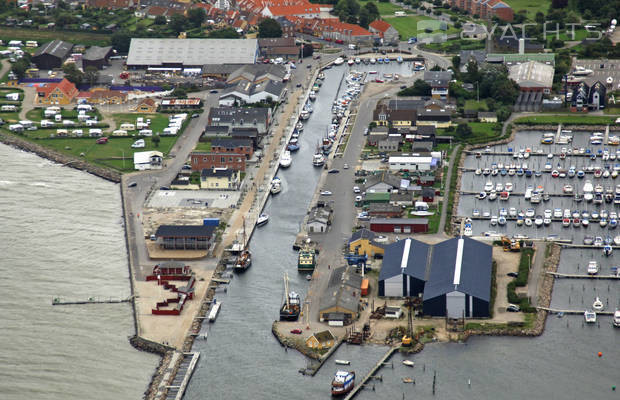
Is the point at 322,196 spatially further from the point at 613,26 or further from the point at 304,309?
the point at 613,26

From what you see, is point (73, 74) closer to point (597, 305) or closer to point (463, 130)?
point (463, 130)

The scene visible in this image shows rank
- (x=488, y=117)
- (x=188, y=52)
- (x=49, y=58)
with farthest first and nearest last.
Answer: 1. (x=188, y=52)
2. (x=49, y=58)
3. (x=488, y=117)

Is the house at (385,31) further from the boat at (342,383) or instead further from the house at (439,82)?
the boat at (342,383)

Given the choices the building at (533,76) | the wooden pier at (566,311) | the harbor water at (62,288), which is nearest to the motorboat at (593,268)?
the wooden pier at (566,311)

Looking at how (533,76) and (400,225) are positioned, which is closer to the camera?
(400,225)

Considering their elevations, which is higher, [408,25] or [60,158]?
[60,158]

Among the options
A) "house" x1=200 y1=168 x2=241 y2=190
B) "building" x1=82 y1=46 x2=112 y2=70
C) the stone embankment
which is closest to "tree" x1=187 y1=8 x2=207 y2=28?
"building" x1=82 y1=46 x2=112 y2=70

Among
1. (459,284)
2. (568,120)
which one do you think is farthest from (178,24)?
(459,284)
